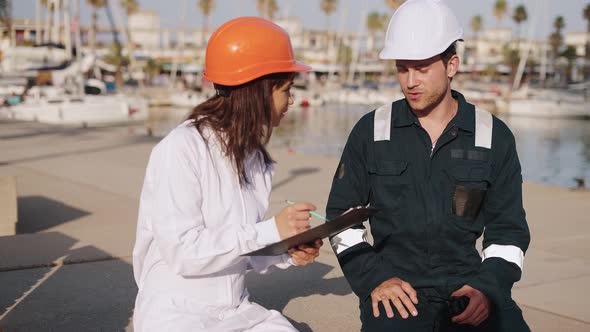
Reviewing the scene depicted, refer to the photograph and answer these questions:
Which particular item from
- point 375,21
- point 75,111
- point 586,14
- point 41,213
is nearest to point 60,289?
point 41,213

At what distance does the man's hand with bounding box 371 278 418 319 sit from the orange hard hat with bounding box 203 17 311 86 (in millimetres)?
917

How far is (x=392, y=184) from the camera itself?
3342 mm

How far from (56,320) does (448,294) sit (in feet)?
9.15

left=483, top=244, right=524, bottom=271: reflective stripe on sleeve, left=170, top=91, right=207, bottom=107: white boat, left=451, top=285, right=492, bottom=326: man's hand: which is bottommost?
left=170, top=91, right=207, bottom=107: white boat

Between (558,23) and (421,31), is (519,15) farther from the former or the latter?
(421,31)

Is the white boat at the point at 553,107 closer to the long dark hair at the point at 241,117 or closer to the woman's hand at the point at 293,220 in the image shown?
the long dark hair at the point at 241,117

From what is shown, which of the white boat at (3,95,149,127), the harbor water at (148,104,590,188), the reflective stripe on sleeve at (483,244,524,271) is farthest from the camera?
the white boat at (3,95,149,127)

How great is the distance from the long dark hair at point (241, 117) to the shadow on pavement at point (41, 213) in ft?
19.9

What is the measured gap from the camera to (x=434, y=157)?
3342mm

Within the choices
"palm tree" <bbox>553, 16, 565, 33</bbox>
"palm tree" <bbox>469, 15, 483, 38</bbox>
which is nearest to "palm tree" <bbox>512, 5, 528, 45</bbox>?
"palm tree" <bbox>553, 16, 565, 33</bbox>

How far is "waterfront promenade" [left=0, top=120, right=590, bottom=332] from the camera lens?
17.0 ft

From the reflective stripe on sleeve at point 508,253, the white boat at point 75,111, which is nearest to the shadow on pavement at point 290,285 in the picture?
the reflective stripe on sleeve at point 508,253

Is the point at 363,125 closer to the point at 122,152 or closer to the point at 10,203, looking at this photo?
the point at 10,203

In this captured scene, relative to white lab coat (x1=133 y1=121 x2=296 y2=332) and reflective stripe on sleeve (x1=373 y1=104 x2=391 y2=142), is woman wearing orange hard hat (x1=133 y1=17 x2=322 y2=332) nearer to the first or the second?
white lab coat (x1=133 y1=121 x2=296 y2=332)
